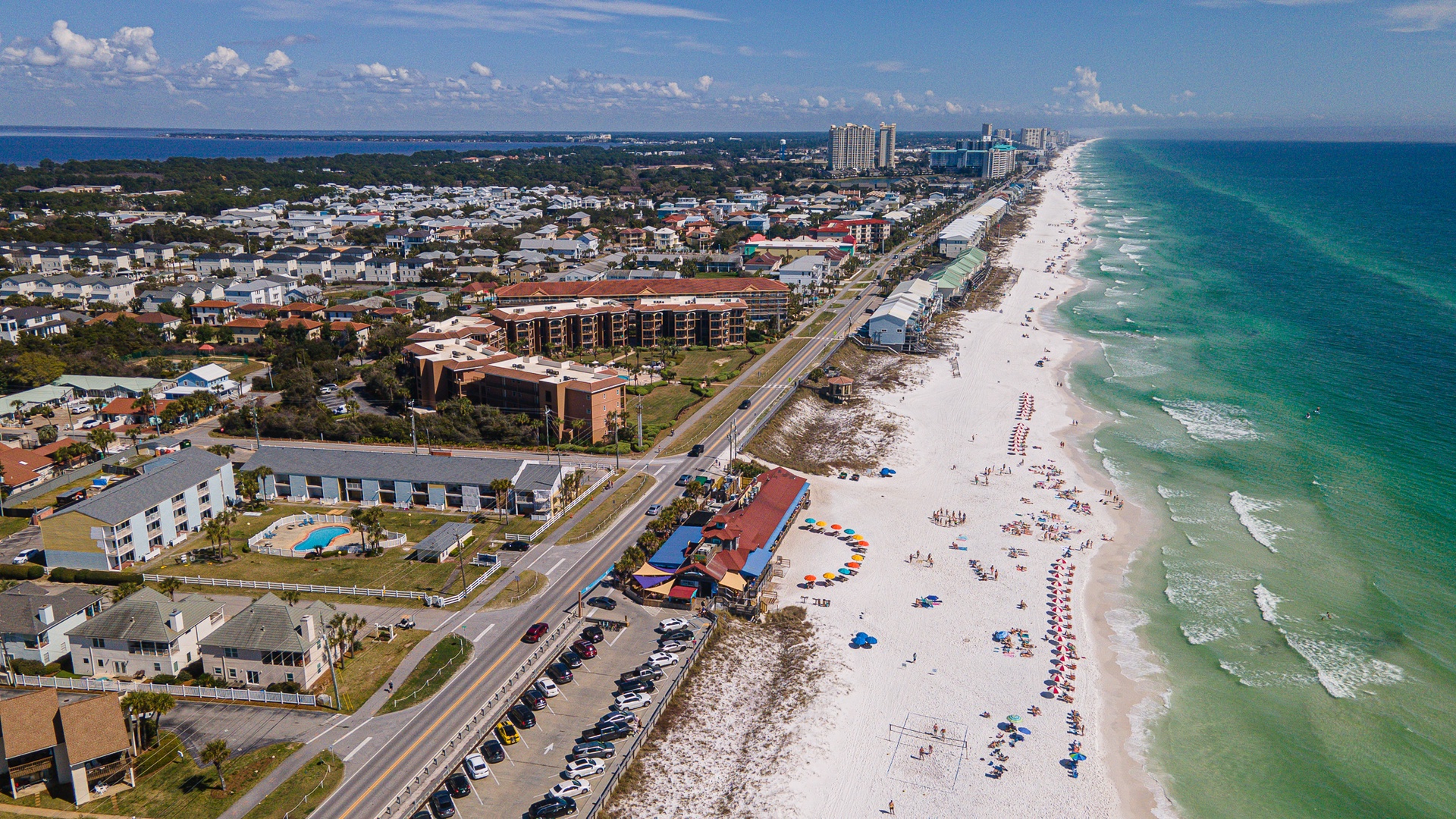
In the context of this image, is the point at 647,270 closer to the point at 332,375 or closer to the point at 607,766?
the point at 332,375

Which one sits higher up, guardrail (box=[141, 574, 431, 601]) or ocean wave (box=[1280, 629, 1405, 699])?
guardrail (box=[141, 574, 431, 601])

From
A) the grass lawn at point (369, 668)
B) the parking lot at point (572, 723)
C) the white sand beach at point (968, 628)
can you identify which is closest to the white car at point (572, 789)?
the parking lot at point (572, 723)

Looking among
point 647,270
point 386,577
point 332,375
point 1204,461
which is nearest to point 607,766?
point 386,577

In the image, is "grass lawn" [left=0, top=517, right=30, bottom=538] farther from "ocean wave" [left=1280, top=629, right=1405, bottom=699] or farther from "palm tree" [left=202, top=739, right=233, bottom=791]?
"ocean wave" [left=1280, top=629, right=1405, bottom=699]

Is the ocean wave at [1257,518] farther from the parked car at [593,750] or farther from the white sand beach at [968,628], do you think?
the parked car at [593,750]

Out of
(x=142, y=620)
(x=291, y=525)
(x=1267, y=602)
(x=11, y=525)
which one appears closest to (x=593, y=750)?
(x=142, y=620)

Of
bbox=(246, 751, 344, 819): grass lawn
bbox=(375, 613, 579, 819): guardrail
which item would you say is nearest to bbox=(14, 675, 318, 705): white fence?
bbox=(246, 751, 344, 819): grass lawn
